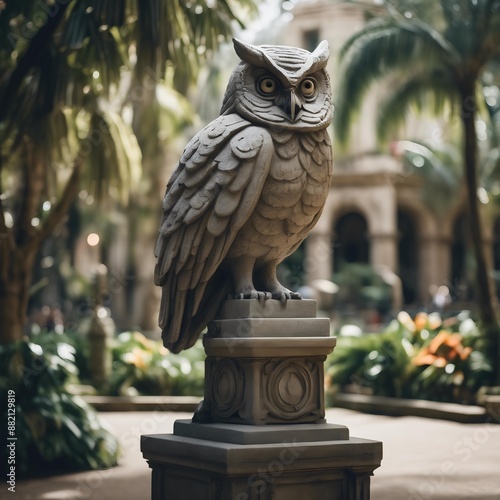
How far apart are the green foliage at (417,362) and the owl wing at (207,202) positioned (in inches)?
333

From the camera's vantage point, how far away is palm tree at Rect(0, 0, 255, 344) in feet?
31.0

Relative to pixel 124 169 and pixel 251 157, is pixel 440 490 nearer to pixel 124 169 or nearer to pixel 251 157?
pixel 251 157

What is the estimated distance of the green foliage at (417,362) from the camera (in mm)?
14008

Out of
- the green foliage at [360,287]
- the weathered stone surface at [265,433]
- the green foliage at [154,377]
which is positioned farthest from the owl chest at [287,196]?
the green foliage at [360,287]

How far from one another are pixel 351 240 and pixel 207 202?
1316 inches

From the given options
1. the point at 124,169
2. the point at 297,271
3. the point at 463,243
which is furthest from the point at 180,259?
the point at 463,243

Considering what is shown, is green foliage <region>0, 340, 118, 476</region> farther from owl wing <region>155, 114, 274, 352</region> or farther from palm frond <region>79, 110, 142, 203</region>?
owl wing <region>155, 114, 274, 352</region>

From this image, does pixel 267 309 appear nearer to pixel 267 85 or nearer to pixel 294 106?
pixel 294 106

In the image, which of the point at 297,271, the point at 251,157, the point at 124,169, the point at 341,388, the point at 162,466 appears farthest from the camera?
the point at 297,271

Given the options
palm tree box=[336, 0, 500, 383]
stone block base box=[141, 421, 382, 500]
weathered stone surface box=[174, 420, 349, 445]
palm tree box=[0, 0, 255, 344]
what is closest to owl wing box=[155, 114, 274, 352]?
weathered stone surface box=[174, 420, 349, 445]

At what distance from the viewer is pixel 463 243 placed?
39.2 meters

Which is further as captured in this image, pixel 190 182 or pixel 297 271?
Answer: pixel 297 271

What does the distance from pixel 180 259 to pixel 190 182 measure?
529mm

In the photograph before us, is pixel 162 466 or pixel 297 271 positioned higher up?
pixel 297 271
